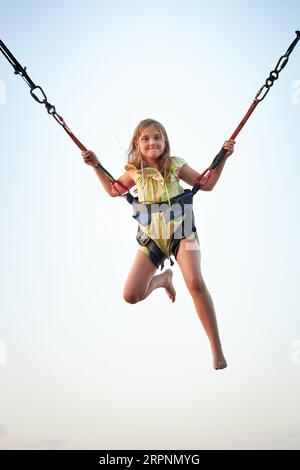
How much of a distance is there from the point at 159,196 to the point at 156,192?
0.18 feet

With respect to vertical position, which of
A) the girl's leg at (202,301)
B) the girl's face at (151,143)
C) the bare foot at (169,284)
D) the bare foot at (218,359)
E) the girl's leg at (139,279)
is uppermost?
the girl's face at (151,143)

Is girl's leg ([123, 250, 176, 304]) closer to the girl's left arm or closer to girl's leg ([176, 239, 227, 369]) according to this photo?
girl's leg ([176, 239, 227, 369])

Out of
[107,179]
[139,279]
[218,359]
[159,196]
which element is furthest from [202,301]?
[107,179]

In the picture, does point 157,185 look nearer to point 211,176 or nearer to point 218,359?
point 211,176

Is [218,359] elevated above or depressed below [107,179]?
below

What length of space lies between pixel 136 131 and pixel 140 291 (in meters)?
1.67

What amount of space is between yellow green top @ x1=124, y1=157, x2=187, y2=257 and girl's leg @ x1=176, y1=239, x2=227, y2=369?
33 cm

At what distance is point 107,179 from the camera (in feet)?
21.6

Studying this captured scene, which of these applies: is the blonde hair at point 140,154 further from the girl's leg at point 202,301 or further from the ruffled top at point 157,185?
the girl's leg at point 202,301

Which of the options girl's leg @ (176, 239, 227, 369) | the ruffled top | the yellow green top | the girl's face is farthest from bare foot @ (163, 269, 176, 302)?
the girl's face

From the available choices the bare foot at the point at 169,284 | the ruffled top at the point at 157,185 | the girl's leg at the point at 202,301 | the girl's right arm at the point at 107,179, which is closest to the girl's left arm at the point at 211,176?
the ruffled top at the point at 157,185

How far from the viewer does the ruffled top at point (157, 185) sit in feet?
21.0

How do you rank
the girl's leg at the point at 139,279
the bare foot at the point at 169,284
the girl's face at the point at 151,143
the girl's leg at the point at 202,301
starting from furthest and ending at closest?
the bare foot at the point at 169,284 < the girl's face at the point at 151,143 < the girl's leg at the point at 139,279 < the girl's leg at the point at 202,301

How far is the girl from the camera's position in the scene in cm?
618
